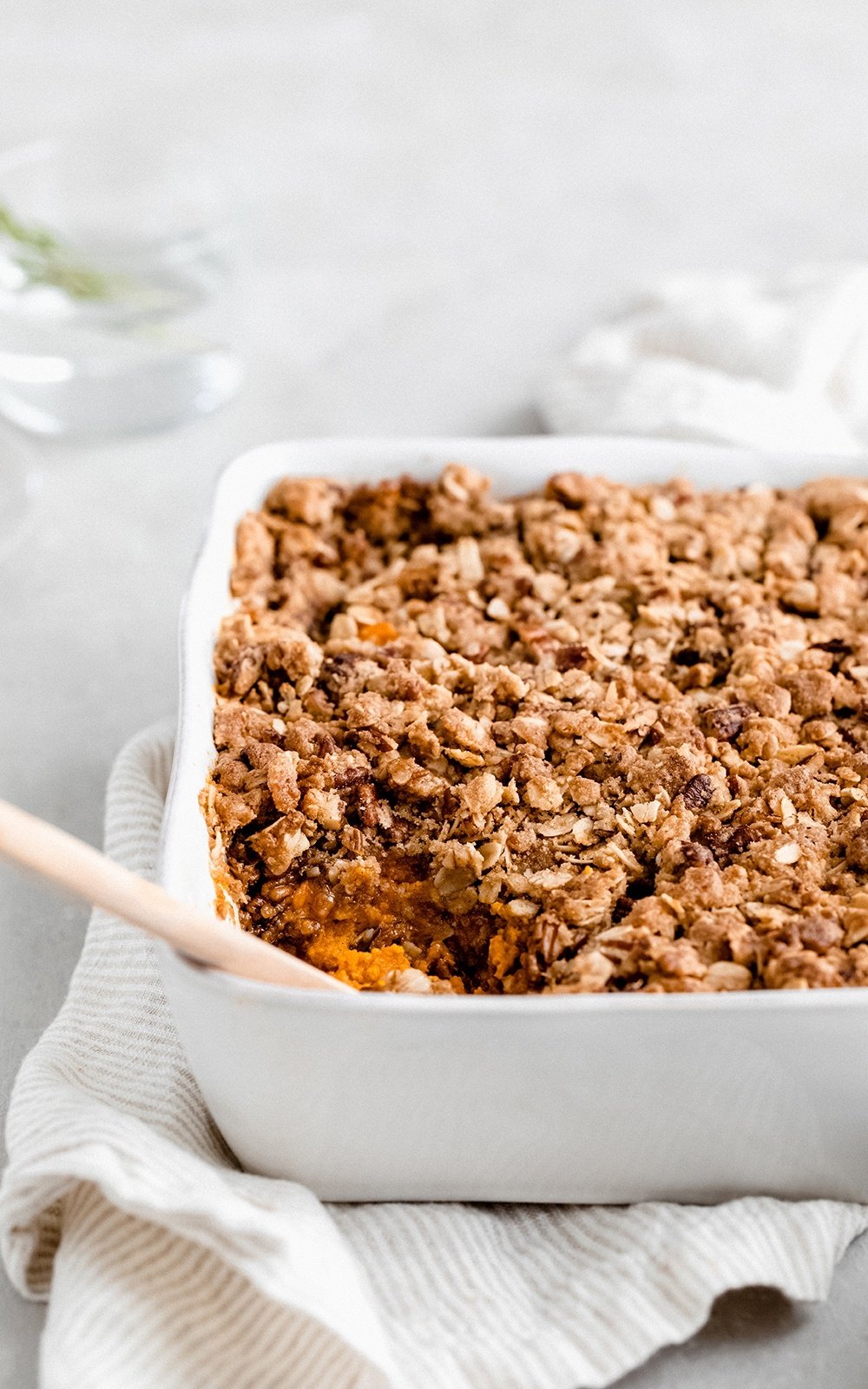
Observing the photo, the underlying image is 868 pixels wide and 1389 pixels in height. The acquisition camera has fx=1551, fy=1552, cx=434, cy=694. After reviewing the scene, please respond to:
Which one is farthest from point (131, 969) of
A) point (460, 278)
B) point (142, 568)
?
point (460, 278)

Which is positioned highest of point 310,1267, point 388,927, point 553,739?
point 553,739

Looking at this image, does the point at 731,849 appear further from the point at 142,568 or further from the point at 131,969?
the point at 142,568

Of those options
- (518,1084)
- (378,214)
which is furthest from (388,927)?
(378,214)

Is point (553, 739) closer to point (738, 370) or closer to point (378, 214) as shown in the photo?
point (738, 370)

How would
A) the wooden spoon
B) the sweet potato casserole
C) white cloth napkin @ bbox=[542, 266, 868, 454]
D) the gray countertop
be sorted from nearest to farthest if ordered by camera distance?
the wooden spoon
the sweet potato casserole
the gray countertop
white cloth napkin @ bbox=[542, 266, 868, 454]

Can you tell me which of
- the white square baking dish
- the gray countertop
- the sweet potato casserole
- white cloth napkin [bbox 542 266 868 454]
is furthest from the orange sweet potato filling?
white cloth napkin [bbox 542 266 868 454]

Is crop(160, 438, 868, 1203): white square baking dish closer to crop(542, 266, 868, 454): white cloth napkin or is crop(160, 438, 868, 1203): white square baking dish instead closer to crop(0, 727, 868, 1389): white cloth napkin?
Answer: crop(0, 727, 868, 1389): white cloth napkin
